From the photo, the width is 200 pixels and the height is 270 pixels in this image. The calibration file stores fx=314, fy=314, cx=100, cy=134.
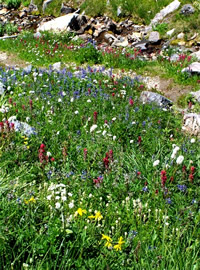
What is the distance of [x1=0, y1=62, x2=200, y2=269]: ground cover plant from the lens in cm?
314

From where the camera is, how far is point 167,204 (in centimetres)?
404

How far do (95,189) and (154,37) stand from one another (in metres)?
11.9

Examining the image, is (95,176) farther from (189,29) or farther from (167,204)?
(189,29)

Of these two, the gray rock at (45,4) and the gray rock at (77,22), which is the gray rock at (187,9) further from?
the gray rock at (45,4)

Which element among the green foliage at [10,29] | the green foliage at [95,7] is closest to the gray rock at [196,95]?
the green foliage at [95,7]

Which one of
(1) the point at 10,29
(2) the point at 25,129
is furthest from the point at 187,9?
(2) the point at 25,129

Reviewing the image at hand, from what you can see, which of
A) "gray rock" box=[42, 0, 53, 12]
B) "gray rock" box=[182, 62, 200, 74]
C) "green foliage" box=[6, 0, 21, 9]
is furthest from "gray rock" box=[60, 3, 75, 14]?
"gray rock" box=[182, 62, 200, 74]

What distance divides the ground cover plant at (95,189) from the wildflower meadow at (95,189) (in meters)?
0.02

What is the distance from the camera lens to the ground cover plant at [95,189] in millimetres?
3145

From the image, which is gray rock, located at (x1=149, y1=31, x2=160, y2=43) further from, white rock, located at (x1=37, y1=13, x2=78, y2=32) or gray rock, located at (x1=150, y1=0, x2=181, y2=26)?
white rock, located at (x1=37, y1=13, x2=78, y2=32)

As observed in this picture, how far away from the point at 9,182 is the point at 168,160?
2.46m

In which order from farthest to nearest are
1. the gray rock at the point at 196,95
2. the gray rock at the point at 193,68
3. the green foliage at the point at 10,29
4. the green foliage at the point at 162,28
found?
the green foliage at the point at 10,29 → the green foliage at the point at 162,28 → the gray rock at the point at 193,68 → the gray rock at the point at 196,95

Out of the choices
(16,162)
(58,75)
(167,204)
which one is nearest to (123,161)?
(167,204)

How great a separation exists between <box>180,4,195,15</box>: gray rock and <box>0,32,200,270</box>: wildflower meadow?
28.9 ft
